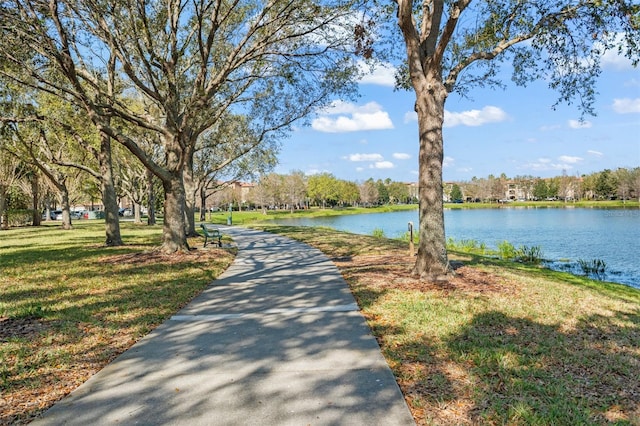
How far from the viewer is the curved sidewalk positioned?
10.9 ft

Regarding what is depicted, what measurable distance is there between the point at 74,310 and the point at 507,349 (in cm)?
649

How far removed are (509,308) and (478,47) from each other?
7354mm

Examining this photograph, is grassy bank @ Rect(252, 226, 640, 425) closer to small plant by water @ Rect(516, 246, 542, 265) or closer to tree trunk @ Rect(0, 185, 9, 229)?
small plant by water @ Rect(516, 246, 542, 265)

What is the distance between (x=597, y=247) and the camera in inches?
803

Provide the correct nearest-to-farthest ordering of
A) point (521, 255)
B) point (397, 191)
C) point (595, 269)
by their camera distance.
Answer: point (595, 269) < point (521, 255) < point (397, 191)

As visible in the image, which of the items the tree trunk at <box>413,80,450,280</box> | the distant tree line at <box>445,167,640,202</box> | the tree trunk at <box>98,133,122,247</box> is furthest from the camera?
the distant tree line at <box>445,167,640,202</box>

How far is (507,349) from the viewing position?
4605mm

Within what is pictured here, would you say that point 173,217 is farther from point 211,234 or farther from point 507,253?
point 507,253

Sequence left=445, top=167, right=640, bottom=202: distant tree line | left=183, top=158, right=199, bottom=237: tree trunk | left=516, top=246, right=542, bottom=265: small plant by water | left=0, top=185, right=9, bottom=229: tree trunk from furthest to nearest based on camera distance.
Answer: left=445, top=167, right=640, bottom=202: distant tree line
left=0, top=185, right=9, bottom=229: tree trunk
left=183, top=158, right=199, bottom=237: tree trunk
left=516, top=246, right=542, bottom=265: small plant by water

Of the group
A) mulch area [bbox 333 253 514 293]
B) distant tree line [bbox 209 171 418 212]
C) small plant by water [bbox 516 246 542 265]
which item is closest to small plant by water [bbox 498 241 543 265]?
small plant by water [bbox 516 246 542 265]

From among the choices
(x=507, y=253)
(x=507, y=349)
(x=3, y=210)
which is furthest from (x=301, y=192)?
(x=507, y=349)

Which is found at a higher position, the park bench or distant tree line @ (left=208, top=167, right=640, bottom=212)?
distant tree line @ (left=208, top=167, right=640, bottom=212)

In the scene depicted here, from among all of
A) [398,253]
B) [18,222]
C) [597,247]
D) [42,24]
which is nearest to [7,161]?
[18,222]

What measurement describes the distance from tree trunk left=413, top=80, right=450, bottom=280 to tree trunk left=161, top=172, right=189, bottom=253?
794cm
